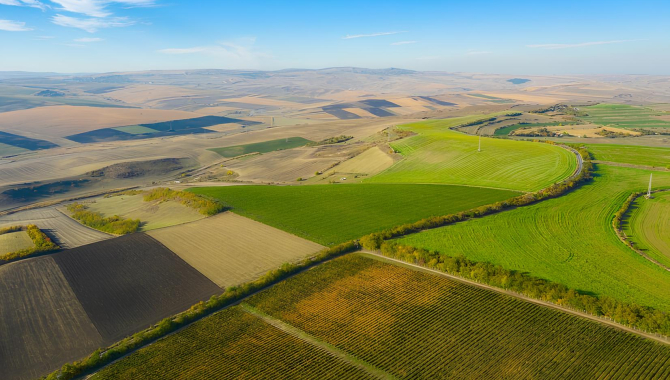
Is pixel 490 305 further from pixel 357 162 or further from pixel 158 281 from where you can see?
pixel 357 162

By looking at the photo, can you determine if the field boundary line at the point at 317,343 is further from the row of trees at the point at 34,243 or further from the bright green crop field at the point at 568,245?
the row of trees at the point at 34,243

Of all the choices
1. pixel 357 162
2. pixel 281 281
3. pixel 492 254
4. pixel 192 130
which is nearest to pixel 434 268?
pixel 492 254

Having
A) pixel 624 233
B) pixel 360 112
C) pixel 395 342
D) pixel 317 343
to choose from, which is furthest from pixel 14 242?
pixel 360 112

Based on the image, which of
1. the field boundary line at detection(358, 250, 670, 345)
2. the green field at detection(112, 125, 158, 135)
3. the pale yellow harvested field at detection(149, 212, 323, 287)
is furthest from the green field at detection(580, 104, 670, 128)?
the green field at detection(112, 125, 158, 135)

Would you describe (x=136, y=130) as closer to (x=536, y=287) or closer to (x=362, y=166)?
(x=362, y=166)

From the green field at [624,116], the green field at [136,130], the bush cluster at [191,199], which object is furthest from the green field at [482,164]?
the green field at [136,130]

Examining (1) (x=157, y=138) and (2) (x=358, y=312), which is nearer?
(2) (x=358, y=312)
